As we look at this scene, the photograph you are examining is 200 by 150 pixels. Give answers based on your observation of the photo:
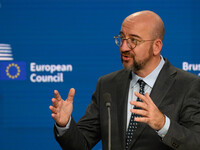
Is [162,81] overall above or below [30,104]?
above

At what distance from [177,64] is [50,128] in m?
1.64

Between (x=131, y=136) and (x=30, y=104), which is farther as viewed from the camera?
(x=30, y=104)

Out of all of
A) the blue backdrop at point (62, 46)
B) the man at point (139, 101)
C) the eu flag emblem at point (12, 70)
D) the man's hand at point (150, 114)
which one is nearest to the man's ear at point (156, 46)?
the man at point (139, 101)

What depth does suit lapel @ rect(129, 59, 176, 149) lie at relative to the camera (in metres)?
2.09

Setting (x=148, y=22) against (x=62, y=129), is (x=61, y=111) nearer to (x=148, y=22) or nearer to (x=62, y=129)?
(x=62, y=129)

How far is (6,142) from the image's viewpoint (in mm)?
3604

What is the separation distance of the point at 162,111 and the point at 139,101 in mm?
195

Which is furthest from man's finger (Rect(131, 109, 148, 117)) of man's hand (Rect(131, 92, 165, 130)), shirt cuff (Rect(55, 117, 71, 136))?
shirt cuff (Rect(55, 117, 71, 136))

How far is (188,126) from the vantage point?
2.01 meters

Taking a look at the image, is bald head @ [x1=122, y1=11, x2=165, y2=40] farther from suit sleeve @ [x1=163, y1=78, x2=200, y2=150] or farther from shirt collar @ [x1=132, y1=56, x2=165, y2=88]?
suit sleeve @ [x1=163, y1=78, x2=200, y2=150]

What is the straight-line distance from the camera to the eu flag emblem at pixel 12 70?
3516 millimetres

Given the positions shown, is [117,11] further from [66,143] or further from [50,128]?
[66,143]

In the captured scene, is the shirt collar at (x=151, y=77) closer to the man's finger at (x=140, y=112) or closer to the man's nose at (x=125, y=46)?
the man's nose at (x=125, y=46)

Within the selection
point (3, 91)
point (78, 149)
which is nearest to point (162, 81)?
point (78, 149)
